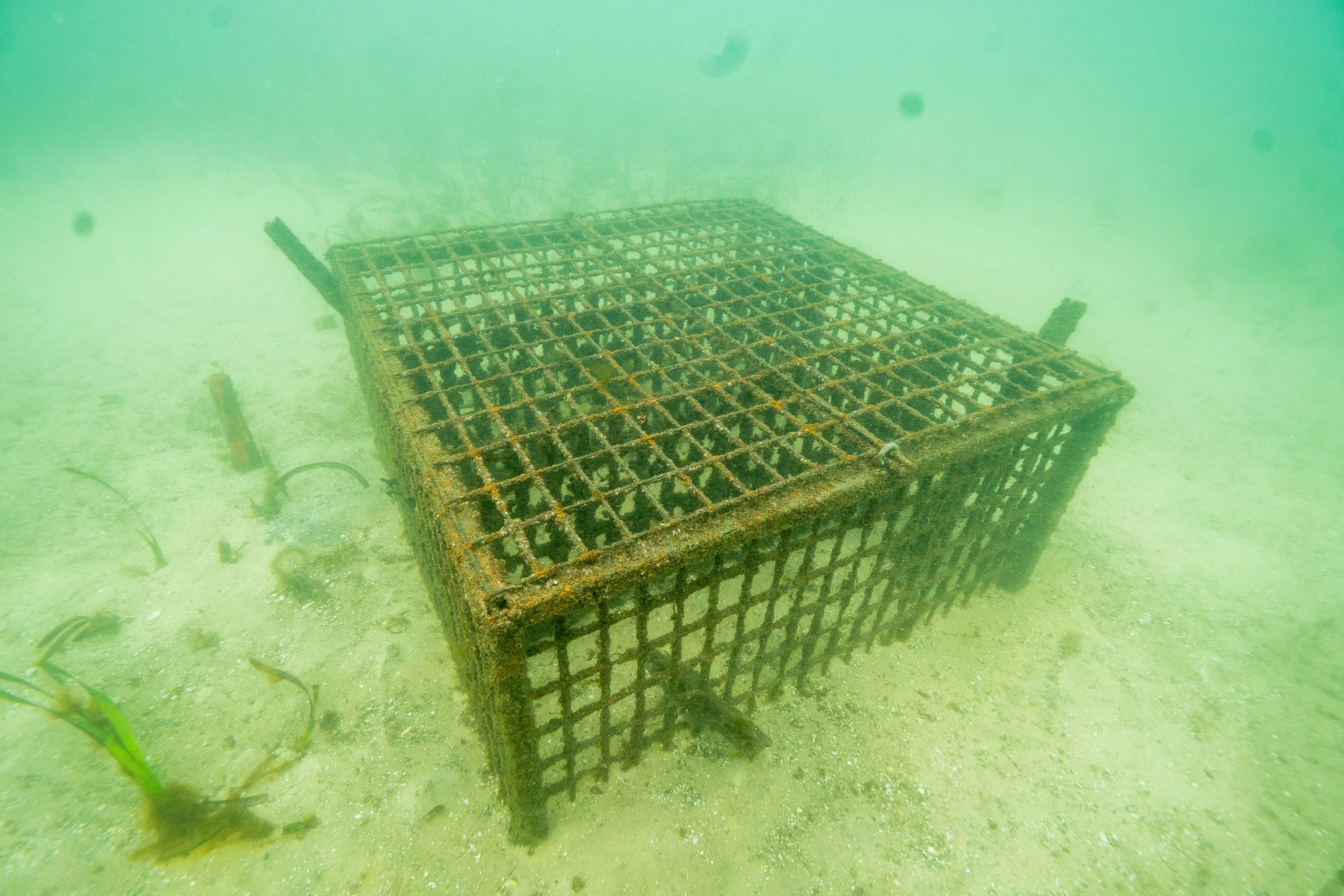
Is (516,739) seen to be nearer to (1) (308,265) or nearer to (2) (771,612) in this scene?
(2) (771,612)

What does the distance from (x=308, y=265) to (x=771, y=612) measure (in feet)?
16.2

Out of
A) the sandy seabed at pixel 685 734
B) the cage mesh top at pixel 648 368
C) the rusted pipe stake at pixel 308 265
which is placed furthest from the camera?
the rusted pipe stake at pixel 308 265

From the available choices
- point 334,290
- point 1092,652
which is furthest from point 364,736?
point 1092,652

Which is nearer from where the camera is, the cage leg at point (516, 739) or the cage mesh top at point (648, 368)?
the cage leg at point (516, 739)

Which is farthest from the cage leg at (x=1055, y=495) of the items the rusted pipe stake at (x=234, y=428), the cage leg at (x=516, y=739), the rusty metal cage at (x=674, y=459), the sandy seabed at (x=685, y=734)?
the rusted pipe stake at (x=234, y=428)

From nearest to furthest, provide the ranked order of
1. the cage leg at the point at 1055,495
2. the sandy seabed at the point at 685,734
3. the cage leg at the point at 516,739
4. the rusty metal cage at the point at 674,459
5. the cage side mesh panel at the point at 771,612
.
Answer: the cage leg at the point at 516,739 < the rusty metal cage at the point at 674,459 < the cage side mesh panel at the point at 771,612 < the sandy seabed at the point at 685,734 < the cage leg at the point at 1055,495

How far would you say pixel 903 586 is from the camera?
161 inches

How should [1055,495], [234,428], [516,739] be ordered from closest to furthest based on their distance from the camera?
[516,739]
[1055,495]
[234,428]

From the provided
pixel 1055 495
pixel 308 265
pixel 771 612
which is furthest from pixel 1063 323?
pixel 308 265

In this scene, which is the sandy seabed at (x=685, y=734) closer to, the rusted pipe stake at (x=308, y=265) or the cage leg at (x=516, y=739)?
the cage leg at (x=516, y=739)

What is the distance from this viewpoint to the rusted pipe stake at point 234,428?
6047 mm

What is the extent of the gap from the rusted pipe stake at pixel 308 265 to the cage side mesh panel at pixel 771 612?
3.64m

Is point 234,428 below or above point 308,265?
below

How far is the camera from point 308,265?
478cm
